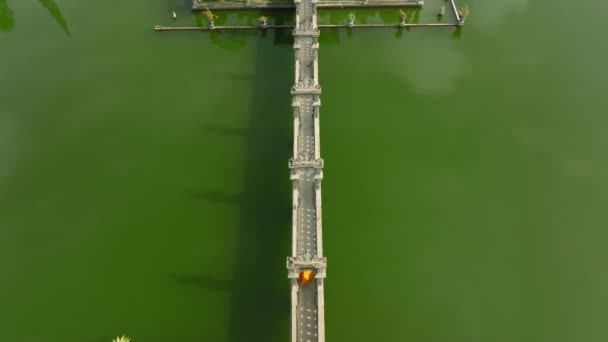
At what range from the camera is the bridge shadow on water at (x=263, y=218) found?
25.5 m

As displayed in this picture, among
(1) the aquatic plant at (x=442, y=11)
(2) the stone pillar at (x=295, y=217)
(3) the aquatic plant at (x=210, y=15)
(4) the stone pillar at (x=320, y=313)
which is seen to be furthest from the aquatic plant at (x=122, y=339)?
(1) the aquatic plant at (x=442, y=11)

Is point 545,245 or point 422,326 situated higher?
point 545,245

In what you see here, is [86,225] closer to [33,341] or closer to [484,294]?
[33,341]

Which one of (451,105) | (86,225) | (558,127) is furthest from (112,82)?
(558,127)

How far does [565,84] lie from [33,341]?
4388 cm

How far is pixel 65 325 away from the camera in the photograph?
25.2 metres

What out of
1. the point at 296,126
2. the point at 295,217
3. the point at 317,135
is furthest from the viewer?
the point at 296,126

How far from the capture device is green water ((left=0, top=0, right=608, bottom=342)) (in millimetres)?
25891

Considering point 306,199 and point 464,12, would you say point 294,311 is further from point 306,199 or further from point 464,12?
point 464,12

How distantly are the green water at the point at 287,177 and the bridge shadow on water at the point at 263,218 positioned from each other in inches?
5.2

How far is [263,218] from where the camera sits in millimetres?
29172

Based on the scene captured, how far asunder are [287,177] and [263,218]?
12.1 feet

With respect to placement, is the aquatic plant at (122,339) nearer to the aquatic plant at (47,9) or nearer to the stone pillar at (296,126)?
the stone pillar at (296,126)

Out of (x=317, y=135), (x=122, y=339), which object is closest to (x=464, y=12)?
(x=317, y=135)
